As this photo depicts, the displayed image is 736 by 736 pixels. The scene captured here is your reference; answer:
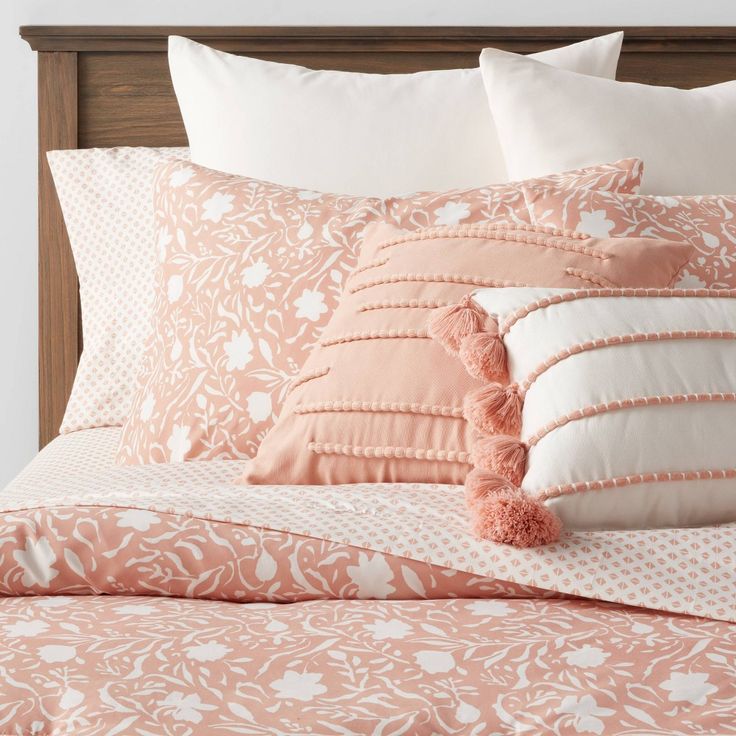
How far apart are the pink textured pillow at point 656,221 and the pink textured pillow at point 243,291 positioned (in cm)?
6

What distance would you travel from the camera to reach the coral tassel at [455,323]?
105cm

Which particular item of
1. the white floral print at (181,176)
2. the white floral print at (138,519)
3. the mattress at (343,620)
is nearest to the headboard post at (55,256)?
the white floral print at (181,176)

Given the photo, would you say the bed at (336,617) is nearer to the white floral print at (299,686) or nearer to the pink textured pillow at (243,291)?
the white floral print at (299,686)

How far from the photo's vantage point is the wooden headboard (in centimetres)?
204

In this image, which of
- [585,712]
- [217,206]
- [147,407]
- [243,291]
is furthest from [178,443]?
[585,712]

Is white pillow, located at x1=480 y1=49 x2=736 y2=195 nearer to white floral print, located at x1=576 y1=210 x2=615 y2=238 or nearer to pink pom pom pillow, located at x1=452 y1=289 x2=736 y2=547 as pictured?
white floral print, located at x1=576 y1=210 x2=615 y2=238

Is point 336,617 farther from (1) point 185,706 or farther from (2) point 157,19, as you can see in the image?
(2) point 157,19

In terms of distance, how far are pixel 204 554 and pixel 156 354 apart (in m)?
0.66

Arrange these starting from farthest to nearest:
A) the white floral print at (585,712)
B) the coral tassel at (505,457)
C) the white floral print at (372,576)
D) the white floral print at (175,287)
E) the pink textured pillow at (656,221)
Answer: the white floral print at (175,287) → the pink textured pillow at (656,221) → the coral tassel at (505,457) → the white floral print at (372,576) → the white floral print at (585,712)

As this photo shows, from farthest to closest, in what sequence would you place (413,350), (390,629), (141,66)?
(141,66) → (413,350) → (390,629)

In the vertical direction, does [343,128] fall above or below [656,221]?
above

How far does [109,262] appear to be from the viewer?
72.6 inches

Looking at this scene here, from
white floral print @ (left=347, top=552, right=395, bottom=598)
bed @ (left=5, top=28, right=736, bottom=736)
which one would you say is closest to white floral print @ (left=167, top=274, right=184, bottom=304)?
bed @ (left=5, top=28, right=736, bottom=736)

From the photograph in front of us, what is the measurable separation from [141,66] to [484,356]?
1.37 metres
